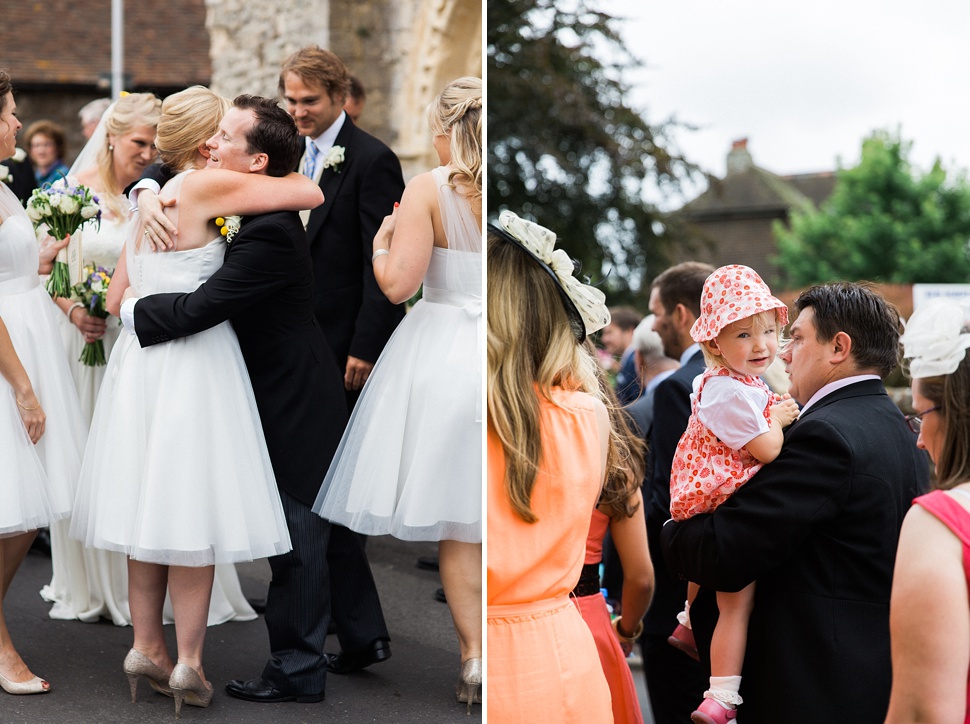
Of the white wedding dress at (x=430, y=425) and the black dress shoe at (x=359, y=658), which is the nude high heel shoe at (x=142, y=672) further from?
the white wedding dress at (x=430, y=425)

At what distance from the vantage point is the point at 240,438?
153 inches

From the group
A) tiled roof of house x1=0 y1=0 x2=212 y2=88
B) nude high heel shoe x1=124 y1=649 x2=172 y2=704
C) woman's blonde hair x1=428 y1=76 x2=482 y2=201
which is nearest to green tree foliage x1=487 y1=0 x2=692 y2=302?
woman's blonde hair x1=428 y1=76 x2=482 y2=201

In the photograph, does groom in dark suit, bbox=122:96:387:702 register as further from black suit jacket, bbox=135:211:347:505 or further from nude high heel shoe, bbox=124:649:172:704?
nude high heel shoe, bbox=124:649:172:704

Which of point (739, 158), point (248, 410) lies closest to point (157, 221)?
point (248, 410)

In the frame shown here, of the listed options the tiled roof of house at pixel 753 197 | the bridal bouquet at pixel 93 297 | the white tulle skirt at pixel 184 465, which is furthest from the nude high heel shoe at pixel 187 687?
the tiled roof of house at pixel 753 197

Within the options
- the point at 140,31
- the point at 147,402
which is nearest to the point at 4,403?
the point at 147,402

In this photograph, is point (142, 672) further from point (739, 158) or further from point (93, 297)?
point (739, 158)

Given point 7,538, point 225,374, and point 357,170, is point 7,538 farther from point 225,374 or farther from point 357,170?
point 357,170

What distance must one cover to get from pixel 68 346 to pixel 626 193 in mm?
11729

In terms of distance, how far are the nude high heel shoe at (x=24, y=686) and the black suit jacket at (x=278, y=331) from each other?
1.13 meters

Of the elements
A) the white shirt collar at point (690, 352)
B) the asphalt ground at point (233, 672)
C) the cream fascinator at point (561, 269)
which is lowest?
the asphalt ground at point (233, 672)

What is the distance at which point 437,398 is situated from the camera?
12.8ft

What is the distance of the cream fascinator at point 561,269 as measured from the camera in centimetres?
265

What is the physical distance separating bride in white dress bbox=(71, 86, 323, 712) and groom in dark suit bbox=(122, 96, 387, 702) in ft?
0.32
